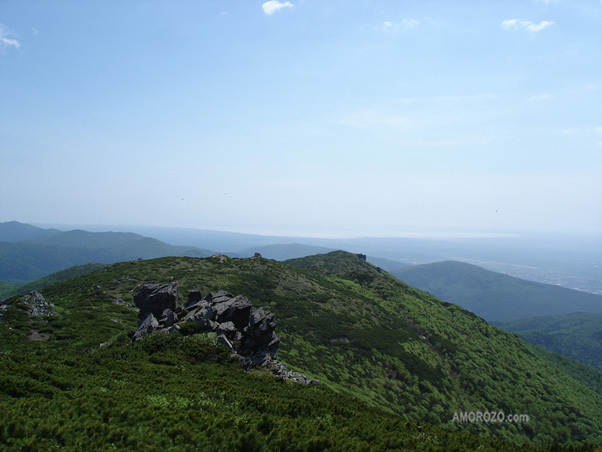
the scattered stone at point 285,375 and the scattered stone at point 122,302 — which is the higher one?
the scattered stone at point 122,302

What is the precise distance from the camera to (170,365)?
30.2m

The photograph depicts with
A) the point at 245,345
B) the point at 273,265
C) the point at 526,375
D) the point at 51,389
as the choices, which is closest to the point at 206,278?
the point at 273,265

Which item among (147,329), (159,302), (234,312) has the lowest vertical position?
(147,329)

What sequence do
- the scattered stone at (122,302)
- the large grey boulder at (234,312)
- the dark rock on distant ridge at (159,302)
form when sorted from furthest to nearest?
1. the scattered stone at (122,302)
2. the dark rock on distant ridge at (159,302)
3. the large grey boulder at (234,312)

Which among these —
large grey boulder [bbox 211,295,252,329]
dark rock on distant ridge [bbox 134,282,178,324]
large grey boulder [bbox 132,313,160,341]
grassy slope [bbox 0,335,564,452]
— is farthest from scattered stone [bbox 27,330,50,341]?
large grey boulder [bbox 211,295,252,329]

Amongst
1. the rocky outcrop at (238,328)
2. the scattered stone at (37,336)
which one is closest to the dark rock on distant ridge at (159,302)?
the rocky outcrop at (238,328)

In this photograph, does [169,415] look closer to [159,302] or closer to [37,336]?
[159,302]

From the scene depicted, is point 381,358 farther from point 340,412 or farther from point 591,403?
point 591,403

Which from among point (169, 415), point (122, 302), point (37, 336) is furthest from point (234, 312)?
point (122, 302)

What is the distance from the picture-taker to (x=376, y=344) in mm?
75125

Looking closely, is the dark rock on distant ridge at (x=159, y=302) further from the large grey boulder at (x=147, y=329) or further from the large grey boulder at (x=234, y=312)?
the large grey boulder at (x=234, y=312)

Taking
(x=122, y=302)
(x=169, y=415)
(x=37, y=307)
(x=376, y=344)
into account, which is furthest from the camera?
(x=376, y=344)

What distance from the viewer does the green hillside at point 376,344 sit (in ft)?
173

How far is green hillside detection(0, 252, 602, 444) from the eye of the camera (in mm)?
52688
